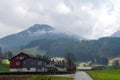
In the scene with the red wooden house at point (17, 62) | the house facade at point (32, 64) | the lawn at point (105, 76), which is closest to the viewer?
the lawn at point (105, 76)

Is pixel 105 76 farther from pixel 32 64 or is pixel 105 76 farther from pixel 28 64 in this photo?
pixel 28 64

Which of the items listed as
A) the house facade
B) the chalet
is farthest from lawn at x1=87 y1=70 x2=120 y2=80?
the house facade

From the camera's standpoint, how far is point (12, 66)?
571 ft

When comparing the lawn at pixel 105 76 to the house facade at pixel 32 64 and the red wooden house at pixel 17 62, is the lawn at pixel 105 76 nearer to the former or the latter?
the house facade at pixel 32 64

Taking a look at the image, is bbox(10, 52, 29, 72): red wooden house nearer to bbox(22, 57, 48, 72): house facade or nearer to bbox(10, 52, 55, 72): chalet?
bbox(10, 52, 55, 72): chalet

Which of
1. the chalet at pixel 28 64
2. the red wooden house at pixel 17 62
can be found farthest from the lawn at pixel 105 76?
the red wooden house at pixel 17 62

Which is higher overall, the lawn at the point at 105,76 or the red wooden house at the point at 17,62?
the red wooden house at the point at 17,62

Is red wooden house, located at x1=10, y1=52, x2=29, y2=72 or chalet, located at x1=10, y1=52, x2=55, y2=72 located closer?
chalet, located at x1=10, y1=52, x2=55, y2=72

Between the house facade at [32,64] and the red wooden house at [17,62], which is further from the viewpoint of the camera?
the red wooden house at [17,62]

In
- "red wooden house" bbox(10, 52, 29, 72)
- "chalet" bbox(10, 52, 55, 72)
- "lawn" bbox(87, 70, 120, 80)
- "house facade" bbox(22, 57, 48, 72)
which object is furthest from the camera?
"red wooden house" bbox(10, 52, 29, 72)

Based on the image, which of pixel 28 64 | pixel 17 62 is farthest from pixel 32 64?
pixel 17 62

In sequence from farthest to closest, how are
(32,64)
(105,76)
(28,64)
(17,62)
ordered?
1. (17,62)
2. (28,64)
3. (32,64)
4. (105,76)

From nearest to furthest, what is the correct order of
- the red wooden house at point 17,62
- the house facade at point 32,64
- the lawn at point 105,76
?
the lawn at point 105,76, the house facade at point 32,64, the red wooden house at point 17,62

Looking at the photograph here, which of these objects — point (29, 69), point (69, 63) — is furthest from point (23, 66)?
point (69, 63)
